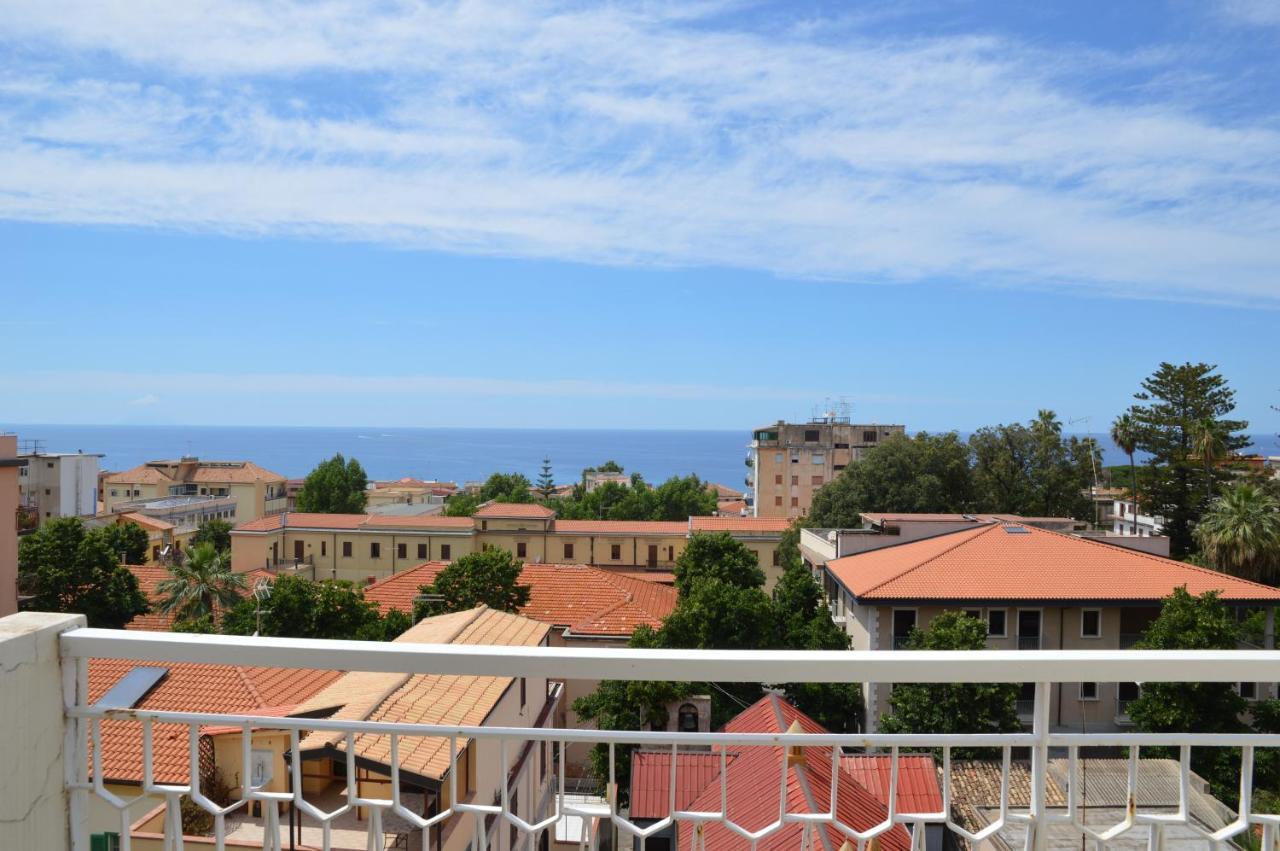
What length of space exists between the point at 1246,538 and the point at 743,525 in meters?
24.5

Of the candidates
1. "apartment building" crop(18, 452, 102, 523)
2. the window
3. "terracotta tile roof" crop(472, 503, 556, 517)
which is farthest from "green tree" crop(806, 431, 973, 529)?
"apartment building" crop(18, 452, 102, 523)

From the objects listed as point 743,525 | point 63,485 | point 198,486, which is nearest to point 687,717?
point 743,525

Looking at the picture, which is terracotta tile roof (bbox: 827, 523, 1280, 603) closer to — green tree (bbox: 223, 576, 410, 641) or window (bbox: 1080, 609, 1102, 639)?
window (bbox: 1080, 609, 1102, 639)

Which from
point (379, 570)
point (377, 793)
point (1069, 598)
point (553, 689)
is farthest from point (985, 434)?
point (377, 793)

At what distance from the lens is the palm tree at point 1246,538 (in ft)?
93.9

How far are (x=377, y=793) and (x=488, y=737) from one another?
5.51 feet

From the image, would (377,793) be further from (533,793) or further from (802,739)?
(802,739)

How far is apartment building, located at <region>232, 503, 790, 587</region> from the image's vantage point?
46.7 metres

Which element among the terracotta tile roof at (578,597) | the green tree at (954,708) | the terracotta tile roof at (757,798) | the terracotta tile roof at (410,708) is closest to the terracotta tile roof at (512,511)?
the terracotta tile roof at (578,597)

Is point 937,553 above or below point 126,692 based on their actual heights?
below

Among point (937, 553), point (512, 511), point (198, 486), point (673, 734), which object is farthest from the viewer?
point (198, 486)

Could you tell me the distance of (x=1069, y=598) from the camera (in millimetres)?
21141

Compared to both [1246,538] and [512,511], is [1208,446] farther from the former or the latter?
[512,511]

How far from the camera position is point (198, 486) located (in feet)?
218
